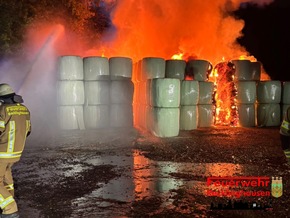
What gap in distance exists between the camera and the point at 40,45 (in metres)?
13.5

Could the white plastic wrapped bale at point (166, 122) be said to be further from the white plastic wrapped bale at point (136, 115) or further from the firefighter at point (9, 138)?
the firefighter at point (9, 138)

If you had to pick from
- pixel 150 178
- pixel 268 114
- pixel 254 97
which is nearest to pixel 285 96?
pixel 268 114

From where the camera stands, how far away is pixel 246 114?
1231 centimetres

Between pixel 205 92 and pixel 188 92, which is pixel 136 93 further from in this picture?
pixel 205 92

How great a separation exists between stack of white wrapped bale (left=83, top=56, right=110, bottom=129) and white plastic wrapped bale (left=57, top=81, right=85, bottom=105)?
359 mm

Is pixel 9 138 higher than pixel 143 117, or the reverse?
pixel 9 138

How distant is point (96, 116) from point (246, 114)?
5.52m

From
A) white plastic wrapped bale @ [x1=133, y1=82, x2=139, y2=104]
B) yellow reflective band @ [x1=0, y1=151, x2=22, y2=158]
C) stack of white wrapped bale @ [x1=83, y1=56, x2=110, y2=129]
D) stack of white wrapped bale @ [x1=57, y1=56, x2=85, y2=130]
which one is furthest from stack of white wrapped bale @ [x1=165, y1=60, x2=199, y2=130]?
yellow reflective band @ [x1=0, y1=151, x2=22, y2=158]

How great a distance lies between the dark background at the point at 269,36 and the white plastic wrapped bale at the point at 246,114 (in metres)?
12.3

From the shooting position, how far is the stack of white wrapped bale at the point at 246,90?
12203 millimetres

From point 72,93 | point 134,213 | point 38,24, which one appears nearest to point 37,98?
point 72,93

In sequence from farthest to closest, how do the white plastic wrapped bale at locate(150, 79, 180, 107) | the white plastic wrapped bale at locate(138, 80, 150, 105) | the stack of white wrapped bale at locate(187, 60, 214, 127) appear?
the stack of white wrapped bale at locate(187, 60, 214, 127), the white plastic wrapped bale at locate(138, 80, 150, 105), the white plastic wrapped bale at locate(150, 79, 180, 107)

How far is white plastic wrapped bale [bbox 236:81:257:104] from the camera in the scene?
40.0 feet

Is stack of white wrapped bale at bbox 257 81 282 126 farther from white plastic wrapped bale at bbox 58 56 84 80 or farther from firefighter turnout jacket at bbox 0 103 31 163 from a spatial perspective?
firefighter turnout jacket at bbox 0 103 31 163
